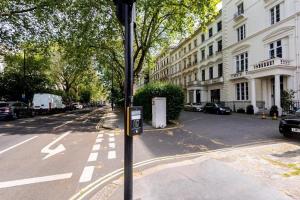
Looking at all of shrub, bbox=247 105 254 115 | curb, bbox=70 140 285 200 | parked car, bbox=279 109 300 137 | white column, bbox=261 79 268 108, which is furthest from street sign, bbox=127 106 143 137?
white column, bbox=261 79 268 108

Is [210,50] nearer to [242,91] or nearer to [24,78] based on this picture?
[242,91]

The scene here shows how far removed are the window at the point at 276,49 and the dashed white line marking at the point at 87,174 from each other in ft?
78.4

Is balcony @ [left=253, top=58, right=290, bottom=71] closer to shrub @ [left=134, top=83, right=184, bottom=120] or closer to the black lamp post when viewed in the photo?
shrub @ [left=134, top=83, right=184, bottom=120]

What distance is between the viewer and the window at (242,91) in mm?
29781

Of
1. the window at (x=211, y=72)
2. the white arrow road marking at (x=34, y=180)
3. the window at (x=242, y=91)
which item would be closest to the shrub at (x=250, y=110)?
the window at (x=242, y=91)

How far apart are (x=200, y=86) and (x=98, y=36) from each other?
72.7 ft

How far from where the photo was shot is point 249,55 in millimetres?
28922

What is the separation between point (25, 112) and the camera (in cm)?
2700

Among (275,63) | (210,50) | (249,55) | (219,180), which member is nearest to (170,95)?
(219,180)

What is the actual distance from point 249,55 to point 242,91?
183 inches

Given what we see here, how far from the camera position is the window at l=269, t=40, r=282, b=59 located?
79.1 feet

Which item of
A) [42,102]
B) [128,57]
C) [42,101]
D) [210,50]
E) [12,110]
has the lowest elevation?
[12,110]

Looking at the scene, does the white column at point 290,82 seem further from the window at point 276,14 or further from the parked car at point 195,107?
the parked car at point 195,107

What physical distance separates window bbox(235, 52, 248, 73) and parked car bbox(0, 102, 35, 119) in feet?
86.8
